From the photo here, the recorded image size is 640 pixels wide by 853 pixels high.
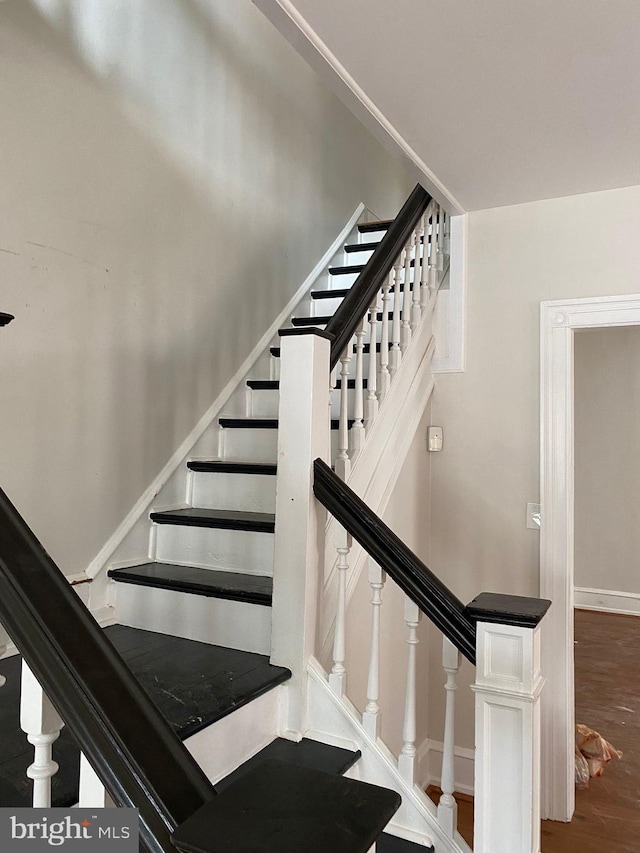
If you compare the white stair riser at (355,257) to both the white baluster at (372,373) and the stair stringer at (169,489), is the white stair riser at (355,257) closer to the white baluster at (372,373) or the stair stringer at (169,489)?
the stair stringer at (169,489)

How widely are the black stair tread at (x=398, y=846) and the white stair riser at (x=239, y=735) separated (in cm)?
42

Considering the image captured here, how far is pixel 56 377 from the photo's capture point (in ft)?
7.58

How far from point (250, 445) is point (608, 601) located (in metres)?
4.46

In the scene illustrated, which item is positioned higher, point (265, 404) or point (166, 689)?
point (265, 404)

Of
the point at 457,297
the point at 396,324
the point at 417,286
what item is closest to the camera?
the point at 396,324

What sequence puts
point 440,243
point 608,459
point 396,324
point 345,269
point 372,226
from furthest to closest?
1. point 608,459
2. point 372,226
3. point 345,269
4. point 440,243
5. point 396,324

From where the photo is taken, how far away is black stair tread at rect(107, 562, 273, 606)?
7.05ft

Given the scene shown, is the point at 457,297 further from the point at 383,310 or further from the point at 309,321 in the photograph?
the point at 309,321

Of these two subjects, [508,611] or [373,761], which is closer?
[508,611]

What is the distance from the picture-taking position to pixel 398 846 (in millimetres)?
1777

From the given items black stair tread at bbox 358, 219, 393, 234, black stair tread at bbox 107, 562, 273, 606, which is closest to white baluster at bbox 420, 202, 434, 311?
black stair tread at bbox 358, 219, 393, 234

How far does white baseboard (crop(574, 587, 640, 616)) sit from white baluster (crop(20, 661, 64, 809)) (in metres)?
6.03

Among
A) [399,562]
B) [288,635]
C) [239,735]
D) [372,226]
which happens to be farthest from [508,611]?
[372,226]

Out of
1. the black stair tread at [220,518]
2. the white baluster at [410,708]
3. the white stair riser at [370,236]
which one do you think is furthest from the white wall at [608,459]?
the white baluster at [410,708]
